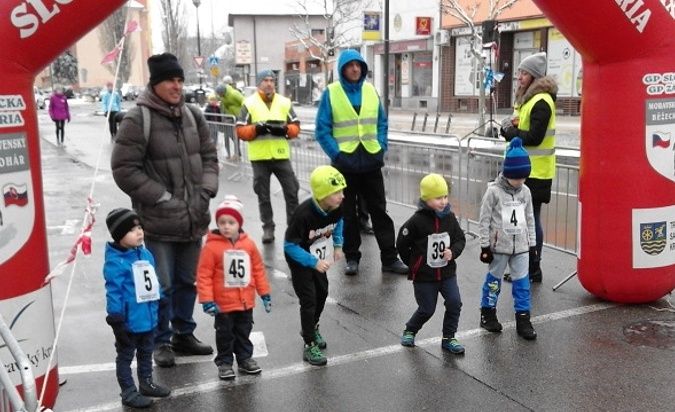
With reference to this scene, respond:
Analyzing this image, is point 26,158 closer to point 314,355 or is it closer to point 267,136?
point 314,355

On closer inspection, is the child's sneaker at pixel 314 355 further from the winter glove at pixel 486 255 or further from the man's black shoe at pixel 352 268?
the man's black shoe at pixel 352 268

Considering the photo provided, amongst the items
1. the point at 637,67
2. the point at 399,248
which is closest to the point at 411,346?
the point at 399,248

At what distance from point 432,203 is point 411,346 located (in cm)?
109

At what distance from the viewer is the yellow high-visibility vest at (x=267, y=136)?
7848 mm

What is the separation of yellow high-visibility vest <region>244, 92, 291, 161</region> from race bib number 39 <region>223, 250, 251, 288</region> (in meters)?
3.70

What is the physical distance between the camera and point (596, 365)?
14.8ft

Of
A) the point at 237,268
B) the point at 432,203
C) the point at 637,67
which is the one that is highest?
the point at 637,67

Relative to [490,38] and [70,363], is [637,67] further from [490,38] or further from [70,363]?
[490,38]

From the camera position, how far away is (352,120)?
667 cm

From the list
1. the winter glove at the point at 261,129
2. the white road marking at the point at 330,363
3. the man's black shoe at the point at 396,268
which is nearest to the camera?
the white road marking at the point at 330,363

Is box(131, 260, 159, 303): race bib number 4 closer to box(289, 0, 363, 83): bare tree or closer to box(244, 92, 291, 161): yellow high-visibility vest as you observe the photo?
box(244, 92, 291, 161): yellow high-visibility vest

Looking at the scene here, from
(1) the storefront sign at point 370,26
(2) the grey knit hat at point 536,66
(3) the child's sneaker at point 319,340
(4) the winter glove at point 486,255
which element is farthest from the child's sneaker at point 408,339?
(1) the storefront sign at point 370,26

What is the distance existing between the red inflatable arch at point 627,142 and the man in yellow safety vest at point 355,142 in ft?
6.53

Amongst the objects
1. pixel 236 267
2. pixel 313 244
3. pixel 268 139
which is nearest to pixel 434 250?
pixel 313 244
